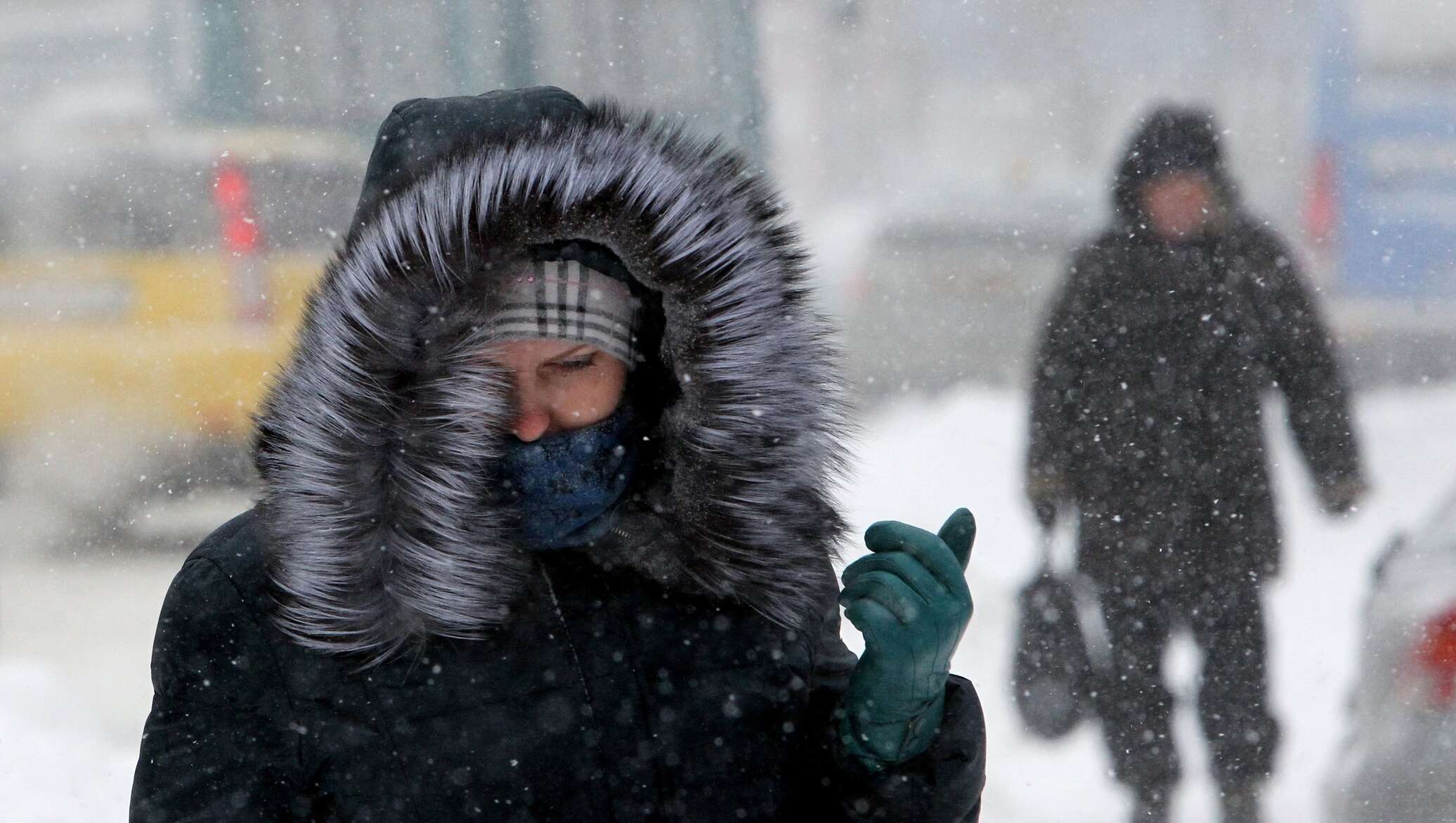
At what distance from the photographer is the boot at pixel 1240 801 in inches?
115

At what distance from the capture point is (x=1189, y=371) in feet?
9.36

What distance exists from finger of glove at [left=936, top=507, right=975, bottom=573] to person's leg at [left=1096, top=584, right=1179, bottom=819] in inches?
78.8

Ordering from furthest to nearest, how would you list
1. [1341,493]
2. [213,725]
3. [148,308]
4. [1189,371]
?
[148,308] < [1189,371] < [1341,493] < [213,725]

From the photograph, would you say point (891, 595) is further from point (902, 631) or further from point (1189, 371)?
point (1189, 371)

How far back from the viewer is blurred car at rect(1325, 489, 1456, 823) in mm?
2391

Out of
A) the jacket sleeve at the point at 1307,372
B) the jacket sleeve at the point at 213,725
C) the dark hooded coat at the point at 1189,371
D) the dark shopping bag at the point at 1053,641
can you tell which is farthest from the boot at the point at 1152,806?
the jacket sleeve at the point at 213,725

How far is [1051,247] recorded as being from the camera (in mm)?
5078

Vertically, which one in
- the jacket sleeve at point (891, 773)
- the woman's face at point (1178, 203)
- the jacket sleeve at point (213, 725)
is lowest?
the jacket sleeve at point (213, 725)

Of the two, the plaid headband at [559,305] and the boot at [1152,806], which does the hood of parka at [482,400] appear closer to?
the plaid headband at [559,305]

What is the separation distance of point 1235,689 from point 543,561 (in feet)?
7.30

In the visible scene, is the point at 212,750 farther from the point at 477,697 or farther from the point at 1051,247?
the point at 1051,247

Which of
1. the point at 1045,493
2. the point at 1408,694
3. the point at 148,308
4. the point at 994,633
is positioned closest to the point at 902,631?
the point at 1408,694

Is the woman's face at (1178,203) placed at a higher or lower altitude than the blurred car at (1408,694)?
higher

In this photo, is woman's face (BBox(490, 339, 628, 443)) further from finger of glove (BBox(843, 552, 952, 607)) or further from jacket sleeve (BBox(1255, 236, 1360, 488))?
jacket sleeve (BBox(1255, 236, 1360, 488))
